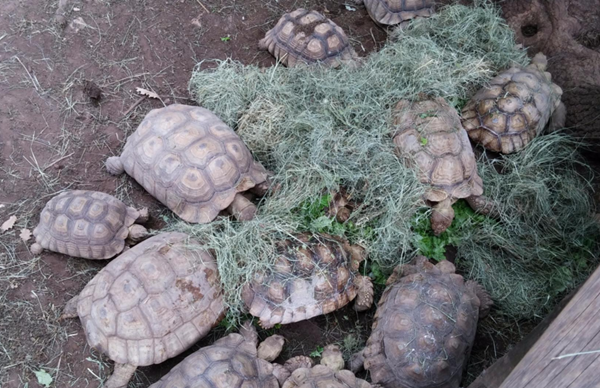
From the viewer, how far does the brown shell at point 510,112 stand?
530 centimetres

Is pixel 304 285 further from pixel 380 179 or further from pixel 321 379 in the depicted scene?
pixel 380 179

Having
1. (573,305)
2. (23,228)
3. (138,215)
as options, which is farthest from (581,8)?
(23,228)

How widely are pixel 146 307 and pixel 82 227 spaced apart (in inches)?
38.8

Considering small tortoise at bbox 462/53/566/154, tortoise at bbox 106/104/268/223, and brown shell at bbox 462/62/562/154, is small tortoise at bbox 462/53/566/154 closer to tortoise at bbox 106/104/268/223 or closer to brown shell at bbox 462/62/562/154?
brown shell at bbox 462/62/562/154

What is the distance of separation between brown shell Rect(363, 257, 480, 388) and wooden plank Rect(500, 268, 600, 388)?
67.1 inches

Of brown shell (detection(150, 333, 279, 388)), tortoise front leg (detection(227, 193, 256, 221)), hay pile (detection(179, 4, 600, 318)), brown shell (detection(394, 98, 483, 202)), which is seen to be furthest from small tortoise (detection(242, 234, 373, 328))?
brown shell (detection(394, 98, 483, 202))

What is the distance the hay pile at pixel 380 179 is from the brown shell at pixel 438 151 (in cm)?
16

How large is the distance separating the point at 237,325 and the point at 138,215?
4.45ft

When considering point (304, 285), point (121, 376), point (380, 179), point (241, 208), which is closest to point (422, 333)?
point (304, 285)

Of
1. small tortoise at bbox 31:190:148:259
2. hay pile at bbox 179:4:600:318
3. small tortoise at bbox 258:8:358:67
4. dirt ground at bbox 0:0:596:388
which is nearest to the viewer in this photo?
dirt ground at bbox 0:0:596:388

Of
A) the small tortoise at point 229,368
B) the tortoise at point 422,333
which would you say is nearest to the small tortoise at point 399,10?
the tortoise at point 422,333

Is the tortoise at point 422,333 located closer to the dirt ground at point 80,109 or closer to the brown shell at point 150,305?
the dirt ground at point 80,109

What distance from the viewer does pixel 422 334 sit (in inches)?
151

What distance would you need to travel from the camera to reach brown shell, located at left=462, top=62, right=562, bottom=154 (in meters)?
5.30
